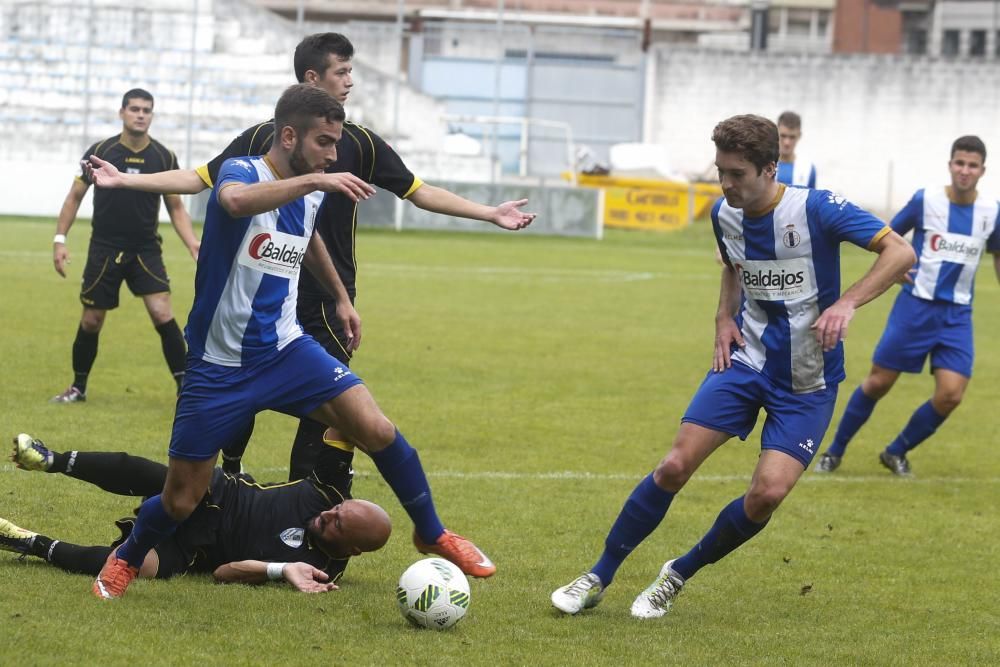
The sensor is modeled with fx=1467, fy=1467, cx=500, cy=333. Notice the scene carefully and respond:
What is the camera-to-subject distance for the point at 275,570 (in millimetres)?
6098

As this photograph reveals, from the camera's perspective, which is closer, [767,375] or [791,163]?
[767,375]

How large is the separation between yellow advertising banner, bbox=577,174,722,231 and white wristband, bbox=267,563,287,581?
1096 inches

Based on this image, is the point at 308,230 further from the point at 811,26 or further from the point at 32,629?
the point at 811,26

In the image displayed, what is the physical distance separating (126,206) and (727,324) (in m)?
5.98

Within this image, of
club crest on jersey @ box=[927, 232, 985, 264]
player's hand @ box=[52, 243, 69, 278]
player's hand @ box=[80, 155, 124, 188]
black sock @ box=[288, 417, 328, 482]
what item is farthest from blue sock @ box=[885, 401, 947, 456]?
player's hand @ box=[52, 243, 69, 278]

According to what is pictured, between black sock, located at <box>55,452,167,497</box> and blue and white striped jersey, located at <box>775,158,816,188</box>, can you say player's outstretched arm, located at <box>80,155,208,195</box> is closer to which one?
black sock, located at <box>55,452,167,497</box>

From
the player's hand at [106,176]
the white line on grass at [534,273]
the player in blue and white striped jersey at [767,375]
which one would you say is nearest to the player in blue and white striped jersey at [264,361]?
the player's hand at [106,176]

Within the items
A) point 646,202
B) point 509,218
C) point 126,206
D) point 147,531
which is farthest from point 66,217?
point 646,202

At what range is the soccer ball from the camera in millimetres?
5535

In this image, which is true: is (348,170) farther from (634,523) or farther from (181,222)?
(181,222)

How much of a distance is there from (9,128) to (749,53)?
2018cm

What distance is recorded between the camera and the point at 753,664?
5363mm

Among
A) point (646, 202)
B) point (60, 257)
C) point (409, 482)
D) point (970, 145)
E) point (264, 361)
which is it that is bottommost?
point (409, 482)

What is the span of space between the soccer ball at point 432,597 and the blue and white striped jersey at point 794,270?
156 centimetres
